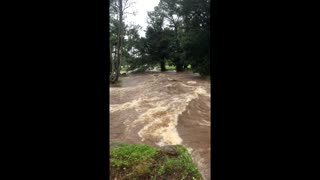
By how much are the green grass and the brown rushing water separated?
11.9 inches

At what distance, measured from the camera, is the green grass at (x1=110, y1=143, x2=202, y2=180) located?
11.8 feet

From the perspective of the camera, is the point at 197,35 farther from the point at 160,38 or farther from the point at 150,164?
the point at 150,164

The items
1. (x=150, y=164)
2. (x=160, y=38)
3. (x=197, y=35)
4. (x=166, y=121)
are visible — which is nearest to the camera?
(x=150, y=164)

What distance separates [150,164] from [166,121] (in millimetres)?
3456

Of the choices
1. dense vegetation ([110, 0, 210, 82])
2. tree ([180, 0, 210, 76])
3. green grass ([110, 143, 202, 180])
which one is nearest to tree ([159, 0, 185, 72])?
dense vegetation ([110, 0, 210, 82])

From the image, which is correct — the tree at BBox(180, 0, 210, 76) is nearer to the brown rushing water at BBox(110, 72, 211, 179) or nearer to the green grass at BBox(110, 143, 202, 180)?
the brown rushing water at BBox(110, 72, 211, 179)

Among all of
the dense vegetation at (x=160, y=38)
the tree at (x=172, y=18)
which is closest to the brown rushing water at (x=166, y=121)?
the dense vegetation at (x=160, y=38)

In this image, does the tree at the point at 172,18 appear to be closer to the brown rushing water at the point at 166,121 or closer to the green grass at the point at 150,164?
the brown rushing water at the point at 166,121

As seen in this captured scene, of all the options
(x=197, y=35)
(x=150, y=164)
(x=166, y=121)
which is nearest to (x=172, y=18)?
(x=197, y=35)

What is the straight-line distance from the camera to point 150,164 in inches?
155
